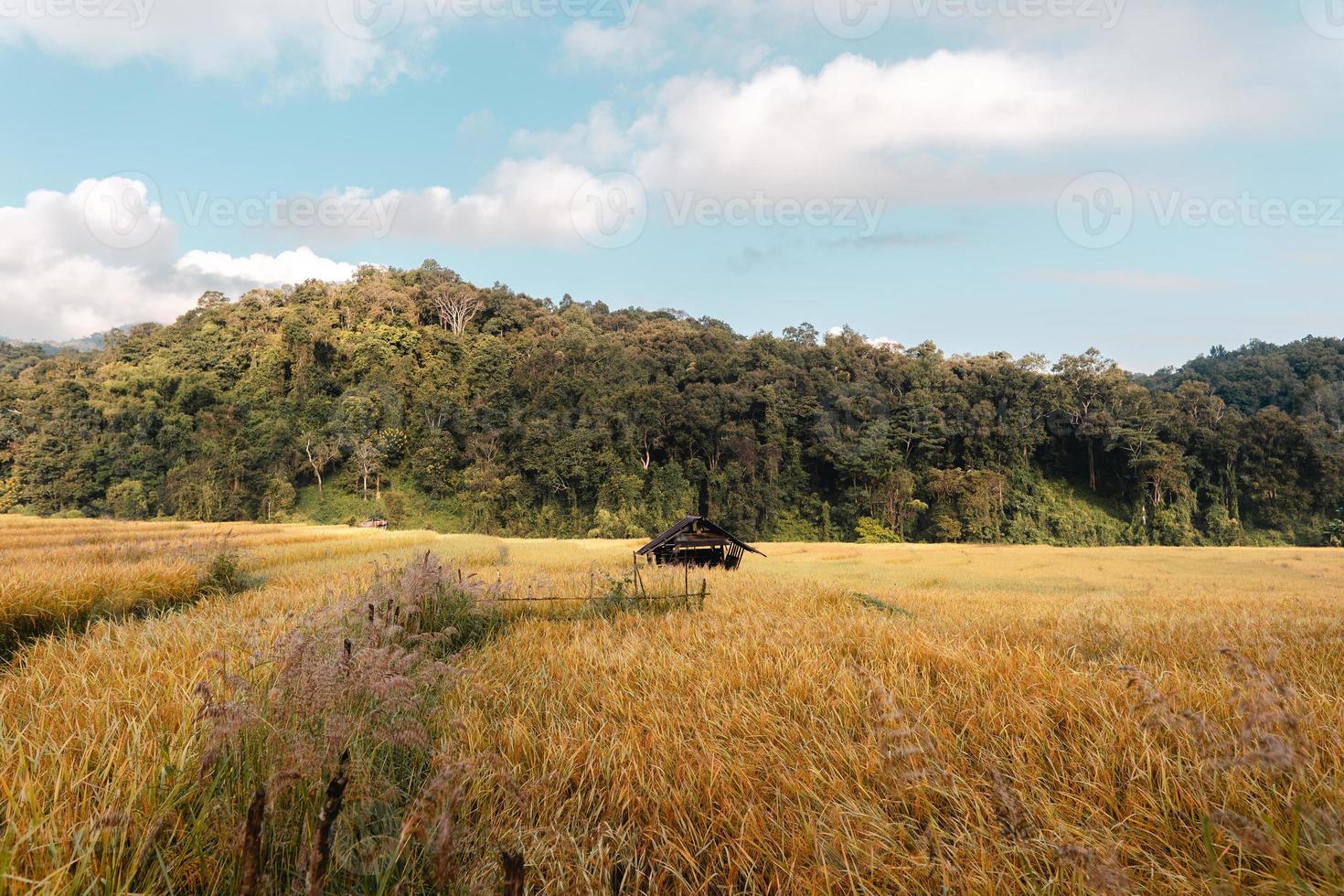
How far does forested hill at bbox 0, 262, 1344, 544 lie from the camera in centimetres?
4678

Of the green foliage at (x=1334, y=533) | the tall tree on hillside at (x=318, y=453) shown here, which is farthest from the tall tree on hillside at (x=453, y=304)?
the green foliage at (x=1334, y=533)

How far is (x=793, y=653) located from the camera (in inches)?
163

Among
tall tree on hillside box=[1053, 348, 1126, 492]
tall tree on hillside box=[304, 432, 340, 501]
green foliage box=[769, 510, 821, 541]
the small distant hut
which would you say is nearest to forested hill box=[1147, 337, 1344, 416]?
tall tree on hillside box=[1053, 348, 1126, 492]

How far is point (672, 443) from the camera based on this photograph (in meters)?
52.3

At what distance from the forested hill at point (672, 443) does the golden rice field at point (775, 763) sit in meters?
41.1

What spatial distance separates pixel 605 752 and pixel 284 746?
136 centimetres

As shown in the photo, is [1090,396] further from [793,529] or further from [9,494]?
[9,494]

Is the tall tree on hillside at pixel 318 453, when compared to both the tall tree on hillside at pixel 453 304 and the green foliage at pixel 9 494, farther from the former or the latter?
the green foliage at pixel 9 494

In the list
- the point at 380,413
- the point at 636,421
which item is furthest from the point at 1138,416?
the point at 380,413

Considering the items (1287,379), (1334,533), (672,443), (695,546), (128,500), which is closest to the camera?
(695,546)

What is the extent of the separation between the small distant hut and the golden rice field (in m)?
12.0

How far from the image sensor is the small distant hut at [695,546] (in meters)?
17.2

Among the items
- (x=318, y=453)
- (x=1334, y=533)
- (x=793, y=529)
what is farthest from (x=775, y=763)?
(x=1334, y=533)

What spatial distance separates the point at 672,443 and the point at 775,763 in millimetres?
49793
